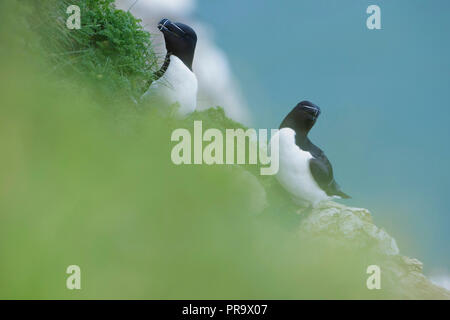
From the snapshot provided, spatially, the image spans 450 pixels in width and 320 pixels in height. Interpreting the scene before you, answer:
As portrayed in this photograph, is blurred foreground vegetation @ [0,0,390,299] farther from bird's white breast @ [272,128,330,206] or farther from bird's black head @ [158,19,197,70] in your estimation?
bird's black head @ [158,19,197,70]

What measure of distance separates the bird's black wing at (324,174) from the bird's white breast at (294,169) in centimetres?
4

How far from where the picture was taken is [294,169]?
4.18 metres

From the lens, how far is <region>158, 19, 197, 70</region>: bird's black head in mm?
4426

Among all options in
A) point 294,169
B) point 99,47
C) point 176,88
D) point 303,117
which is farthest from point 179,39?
point 294,169

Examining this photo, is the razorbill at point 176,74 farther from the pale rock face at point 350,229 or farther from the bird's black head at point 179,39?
the pale rock face at point 350,229

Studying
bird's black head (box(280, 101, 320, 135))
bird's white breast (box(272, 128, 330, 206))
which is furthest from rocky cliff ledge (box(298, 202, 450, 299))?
bird's black head (box(280, 101, 320, 135))

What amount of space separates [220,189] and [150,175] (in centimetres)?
38

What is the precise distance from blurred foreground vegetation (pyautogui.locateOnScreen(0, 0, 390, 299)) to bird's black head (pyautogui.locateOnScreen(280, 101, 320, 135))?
247cm

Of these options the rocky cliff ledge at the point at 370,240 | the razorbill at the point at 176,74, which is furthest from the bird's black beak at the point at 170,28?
the rocky cliff ledge at the point at 370,240

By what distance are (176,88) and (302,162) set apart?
147 cm

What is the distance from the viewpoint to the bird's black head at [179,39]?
4426 millimetres

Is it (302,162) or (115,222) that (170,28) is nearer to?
(302,162)

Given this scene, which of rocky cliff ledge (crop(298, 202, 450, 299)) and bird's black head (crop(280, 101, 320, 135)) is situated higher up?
bird's black head (crop(280, 101, 320, 135))
